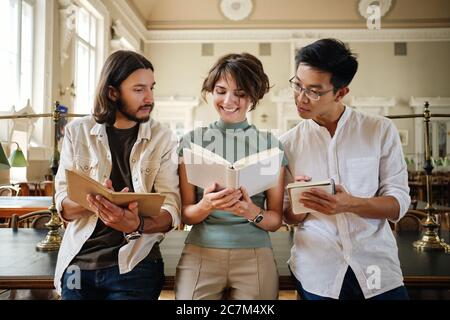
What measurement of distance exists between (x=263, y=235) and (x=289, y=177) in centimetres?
26

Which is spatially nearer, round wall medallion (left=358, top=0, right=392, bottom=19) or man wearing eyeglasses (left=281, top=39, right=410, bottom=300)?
man wearing eyeglasses (left=281, top=39, right=410, bottom=300)

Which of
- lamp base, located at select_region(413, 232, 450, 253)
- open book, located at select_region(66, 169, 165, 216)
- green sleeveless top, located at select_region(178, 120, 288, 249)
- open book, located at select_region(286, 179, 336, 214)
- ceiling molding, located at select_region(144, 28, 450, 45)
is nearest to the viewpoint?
open book, located at select_region(66, 169, 165, 216)

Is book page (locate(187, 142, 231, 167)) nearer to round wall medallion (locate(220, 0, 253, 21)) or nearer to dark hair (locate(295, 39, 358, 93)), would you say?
dark hair (locate(295, 39, 358, 93))

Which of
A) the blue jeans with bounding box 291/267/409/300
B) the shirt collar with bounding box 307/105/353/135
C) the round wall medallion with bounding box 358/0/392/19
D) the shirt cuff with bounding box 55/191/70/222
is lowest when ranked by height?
the blue jeans with bounding box 291/267/409/300

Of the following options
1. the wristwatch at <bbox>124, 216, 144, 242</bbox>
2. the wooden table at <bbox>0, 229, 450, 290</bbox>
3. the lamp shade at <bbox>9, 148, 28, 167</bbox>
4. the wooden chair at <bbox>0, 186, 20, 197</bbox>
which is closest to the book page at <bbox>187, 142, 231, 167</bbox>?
the wristwatch at <bbox>124, 216, 144, 242</bbox>

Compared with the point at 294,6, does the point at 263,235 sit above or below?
below

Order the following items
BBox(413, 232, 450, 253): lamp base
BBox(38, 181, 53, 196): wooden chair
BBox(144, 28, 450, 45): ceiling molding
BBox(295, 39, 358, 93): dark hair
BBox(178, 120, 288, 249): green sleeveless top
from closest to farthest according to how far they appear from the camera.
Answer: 1. BBox(178, 120, 288, 249): green sleeveless top
2. BBox(295, 39, 358, 93): dark hair
3. BBox(413, 232, 450, 253): lamp base
4. BBox(38, 181, 53, 196): wooden chair
5. BBox(144, 28, 450, 45): ceiling molding

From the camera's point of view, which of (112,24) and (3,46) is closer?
(3,46)

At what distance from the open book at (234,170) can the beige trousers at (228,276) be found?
227 mm

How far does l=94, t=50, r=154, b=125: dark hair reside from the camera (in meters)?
1.43

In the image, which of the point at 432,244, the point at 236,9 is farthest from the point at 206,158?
the point at 236,9
